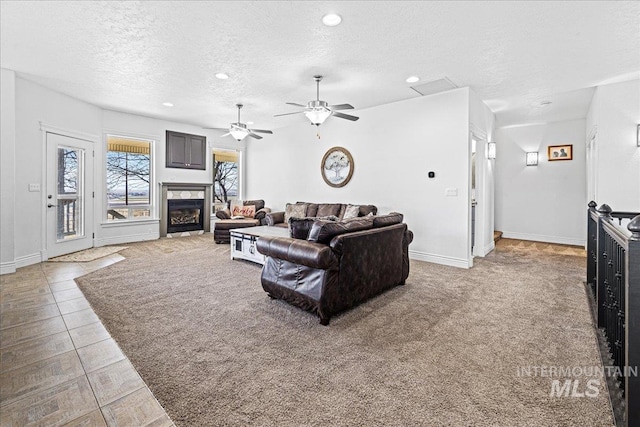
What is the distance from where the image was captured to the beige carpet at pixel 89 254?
503 cm

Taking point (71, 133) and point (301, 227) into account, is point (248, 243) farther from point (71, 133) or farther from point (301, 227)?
point (71, 133)

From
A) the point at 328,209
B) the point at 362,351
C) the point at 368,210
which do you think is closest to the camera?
the point at 362,351

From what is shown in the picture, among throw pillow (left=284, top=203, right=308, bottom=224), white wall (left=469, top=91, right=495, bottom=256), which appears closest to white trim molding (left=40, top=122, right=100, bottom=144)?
→ throw pillow (left=284, top=203, right=308, bottom=224)

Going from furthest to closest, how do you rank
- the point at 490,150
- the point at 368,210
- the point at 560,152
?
the point at 560,152 → the point at 490,150 → the point at 368,210

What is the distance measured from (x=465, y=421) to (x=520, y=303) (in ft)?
7.11

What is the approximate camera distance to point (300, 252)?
2.77 m

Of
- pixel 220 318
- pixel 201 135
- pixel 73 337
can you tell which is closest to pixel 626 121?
pixel 220 318

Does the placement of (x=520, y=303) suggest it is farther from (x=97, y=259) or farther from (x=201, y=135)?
(x=201, y=135)

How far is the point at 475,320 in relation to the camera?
2.81 m

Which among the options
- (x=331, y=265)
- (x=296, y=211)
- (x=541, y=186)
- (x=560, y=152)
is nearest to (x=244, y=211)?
(x=296, y=211)

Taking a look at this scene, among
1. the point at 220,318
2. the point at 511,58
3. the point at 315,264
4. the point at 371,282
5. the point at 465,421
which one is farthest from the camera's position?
the point at 511,58

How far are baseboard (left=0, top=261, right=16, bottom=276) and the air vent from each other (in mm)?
6328

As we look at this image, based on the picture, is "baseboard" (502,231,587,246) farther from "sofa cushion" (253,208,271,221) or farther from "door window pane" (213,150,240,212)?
"door window pane" (213,150,240,212)

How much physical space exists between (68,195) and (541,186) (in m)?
9.74
